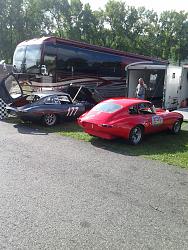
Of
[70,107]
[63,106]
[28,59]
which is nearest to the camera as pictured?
[63,106]

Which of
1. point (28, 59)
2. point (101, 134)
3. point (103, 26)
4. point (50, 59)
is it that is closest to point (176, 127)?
point (101, 134)

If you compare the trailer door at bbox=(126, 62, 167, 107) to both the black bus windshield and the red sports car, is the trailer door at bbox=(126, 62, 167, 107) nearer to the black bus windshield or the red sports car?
the black bus windshield

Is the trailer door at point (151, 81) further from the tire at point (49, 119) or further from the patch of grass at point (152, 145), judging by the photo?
the tire at point (49, 119)

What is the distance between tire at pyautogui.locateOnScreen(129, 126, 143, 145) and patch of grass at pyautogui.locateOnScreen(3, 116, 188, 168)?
166 millimetres

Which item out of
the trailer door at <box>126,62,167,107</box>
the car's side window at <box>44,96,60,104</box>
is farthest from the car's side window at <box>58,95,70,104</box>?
the trailer door at <box>126,62,167,107</box>

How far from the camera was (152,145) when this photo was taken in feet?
33.5

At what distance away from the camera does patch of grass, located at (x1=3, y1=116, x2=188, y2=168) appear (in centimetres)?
890

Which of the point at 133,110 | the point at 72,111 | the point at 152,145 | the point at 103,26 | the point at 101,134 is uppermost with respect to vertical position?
the point at 103,26

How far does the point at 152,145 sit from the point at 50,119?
168 inches

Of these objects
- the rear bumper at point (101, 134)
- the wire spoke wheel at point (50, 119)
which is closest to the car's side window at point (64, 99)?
the wire spoke wheel at point (50, 119)

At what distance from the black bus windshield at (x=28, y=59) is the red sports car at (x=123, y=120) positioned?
645cm

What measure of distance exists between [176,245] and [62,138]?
6.75m

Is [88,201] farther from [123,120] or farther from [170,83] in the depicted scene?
[170,83]

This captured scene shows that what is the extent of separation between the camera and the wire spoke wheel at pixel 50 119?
12344 millimetres
